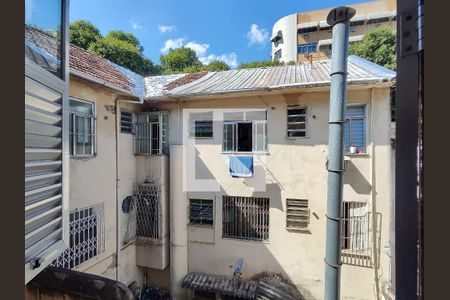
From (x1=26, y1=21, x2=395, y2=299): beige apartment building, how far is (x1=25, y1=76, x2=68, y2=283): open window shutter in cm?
493

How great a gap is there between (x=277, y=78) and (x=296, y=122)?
213 centimetres

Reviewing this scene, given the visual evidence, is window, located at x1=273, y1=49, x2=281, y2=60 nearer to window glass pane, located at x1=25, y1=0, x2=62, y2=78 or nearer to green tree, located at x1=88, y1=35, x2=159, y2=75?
green tree, located at x1=88, y1=35, x2=159, y2=75

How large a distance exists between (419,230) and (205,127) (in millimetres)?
7763

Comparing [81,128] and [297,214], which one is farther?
[297,214]

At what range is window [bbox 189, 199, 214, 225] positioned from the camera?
842 cm

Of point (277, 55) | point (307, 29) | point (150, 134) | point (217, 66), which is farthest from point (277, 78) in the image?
point (277, 55)

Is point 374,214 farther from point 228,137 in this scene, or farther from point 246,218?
point 228,137

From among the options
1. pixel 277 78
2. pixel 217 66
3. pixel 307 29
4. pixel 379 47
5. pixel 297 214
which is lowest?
pixel 297 214

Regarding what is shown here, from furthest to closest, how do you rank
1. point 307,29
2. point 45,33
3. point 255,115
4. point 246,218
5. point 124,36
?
point 307,29
point 124,36
point 246,218
point 255,115
point 45,33

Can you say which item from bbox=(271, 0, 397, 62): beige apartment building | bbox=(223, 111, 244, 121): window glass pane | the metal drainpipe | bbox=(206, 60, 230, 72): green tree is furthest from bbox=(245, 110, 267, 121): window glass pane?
bbox=(271, 0, 397, 62): beige apartment building

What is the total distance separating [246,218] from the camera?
8.16 metres

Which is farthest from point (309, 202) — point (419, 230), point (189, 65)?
point (189, 65)

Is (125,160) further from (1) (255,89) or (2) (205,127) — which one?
(1) (255,89)

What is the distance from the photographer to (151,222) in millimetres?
8273
